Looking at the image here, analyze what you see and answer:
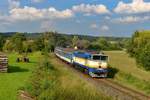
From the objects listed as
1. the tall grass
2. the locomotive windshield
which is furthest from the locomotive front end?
the tall grass

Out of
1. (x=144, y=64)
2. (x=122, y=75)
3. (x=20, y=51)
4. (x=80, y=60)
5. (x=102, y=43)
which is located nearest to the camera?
(x=122, y=75)

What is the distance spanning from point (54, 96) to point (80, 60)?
2944cm

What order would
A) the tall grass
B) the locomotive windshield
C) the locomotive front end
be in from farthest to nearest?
the locomotive windshield, the locomotive front end, the tall grass

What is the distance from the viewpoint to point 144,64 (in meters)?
45.4

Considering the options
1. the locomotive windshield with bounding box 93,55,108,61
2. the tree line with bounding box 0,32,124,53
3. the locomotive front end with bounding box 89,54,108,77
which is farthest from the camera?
the tree line with bounding box 0,32,124,53

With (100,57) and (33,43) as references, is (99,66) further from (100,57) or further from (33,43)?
(33,43)

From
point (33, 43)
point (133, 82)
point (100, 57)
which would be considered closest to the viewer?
point (133, 82)

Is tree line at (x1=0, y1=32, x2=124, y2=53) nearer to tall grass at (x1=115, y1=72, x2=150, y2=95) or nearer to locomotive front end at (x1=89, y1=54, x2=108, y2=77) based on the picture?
locomotive front end at (x1=89, y1=54, x2=108, y2=77)

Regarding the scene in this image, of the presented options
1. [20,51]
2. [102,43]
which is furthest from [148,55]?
[102,43]

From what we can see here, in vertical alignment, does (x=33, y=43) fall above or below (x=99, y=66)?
below

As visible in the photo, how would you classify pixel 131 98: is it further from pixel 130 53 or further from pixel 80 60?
pixel 130 53

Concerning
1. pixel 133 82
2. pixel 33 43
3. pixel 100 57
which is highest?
pixel 100 57

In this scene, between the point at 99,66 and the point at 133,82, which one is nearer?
the point at 133,82

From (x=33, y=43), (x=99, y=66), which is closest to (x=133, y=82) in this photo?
(x=99, y=66)
